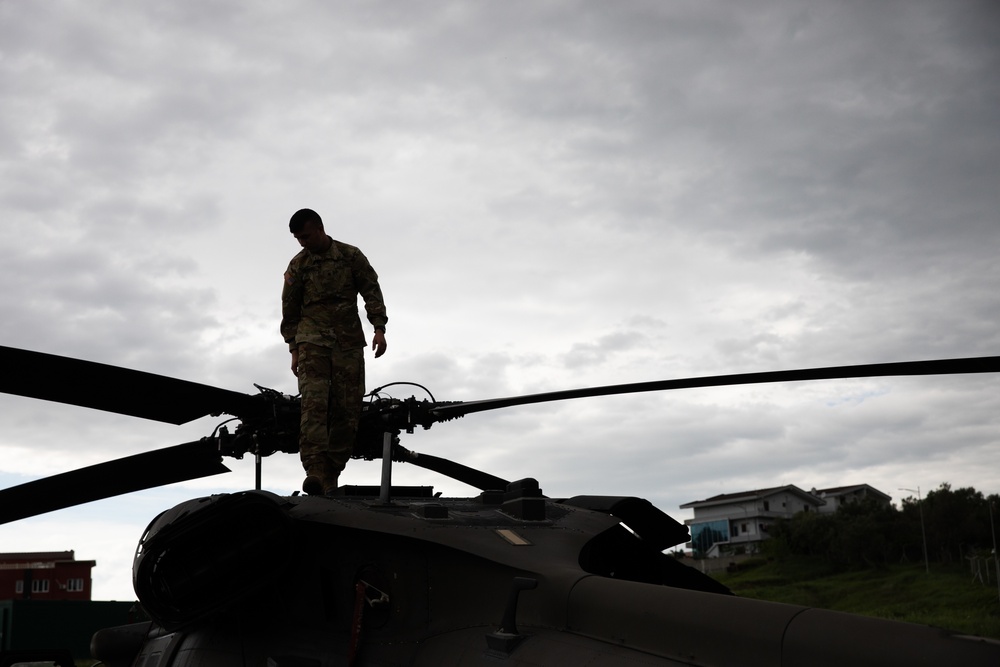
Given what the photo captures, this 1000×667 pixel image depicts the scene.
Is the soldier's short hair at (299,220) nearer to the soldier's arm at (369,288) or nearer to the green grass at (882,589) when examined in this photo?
the soldier's arm at (369,288)

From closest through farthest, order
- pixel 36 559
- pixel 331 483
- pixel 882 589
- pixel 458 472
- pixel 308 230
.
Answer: pixel 331 483 < pixel 308 230 < pixel 458 472 < pixel 882 589 < pixel 36 559

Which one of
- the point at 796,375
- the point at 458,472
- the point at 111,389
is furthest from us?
the point at 458,472

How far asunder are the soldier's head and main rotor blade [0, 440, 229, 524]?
186 cm

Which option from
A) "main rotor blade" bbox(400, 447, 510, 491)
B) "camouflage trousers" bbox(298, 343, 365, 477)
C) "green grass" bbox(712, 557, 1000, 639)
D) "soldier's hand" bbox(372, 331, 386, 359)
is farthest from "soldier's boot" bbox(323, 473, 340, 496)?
"green grass" bbox(712, 557, 1000, 639)

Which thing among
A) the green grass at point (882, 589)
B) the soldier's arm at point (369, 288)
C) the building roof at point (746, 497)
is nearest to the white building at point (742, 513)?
the building roof at point (746, 497)

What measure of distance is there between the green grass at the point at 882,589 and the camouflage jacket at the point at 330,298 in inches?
686

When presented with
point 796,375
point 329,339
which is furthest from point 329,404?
point 796,375

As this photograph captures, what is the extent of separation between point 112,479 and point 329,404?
5.84 feet

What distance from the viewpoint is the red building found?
151ft

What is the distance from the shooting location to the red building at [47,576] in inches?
1811

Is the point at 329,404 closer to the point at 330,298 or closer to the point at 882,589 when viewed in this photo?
the point at 330,298

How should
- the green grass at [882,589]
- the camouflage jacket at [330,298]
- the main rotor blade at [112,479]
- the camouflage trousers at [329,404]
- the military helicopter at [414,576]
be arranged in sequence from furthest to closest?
the green grass at [882,589], the camouflage jacket at [330,298], the camouflage trousers at [329,404], the main rotor blade at [112,479], the military helicopter at [414,576]

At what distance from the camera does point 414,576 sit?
16.4ft

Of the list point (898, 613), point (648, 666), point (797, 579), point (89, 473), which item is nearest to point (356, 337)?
point (89, 473)
